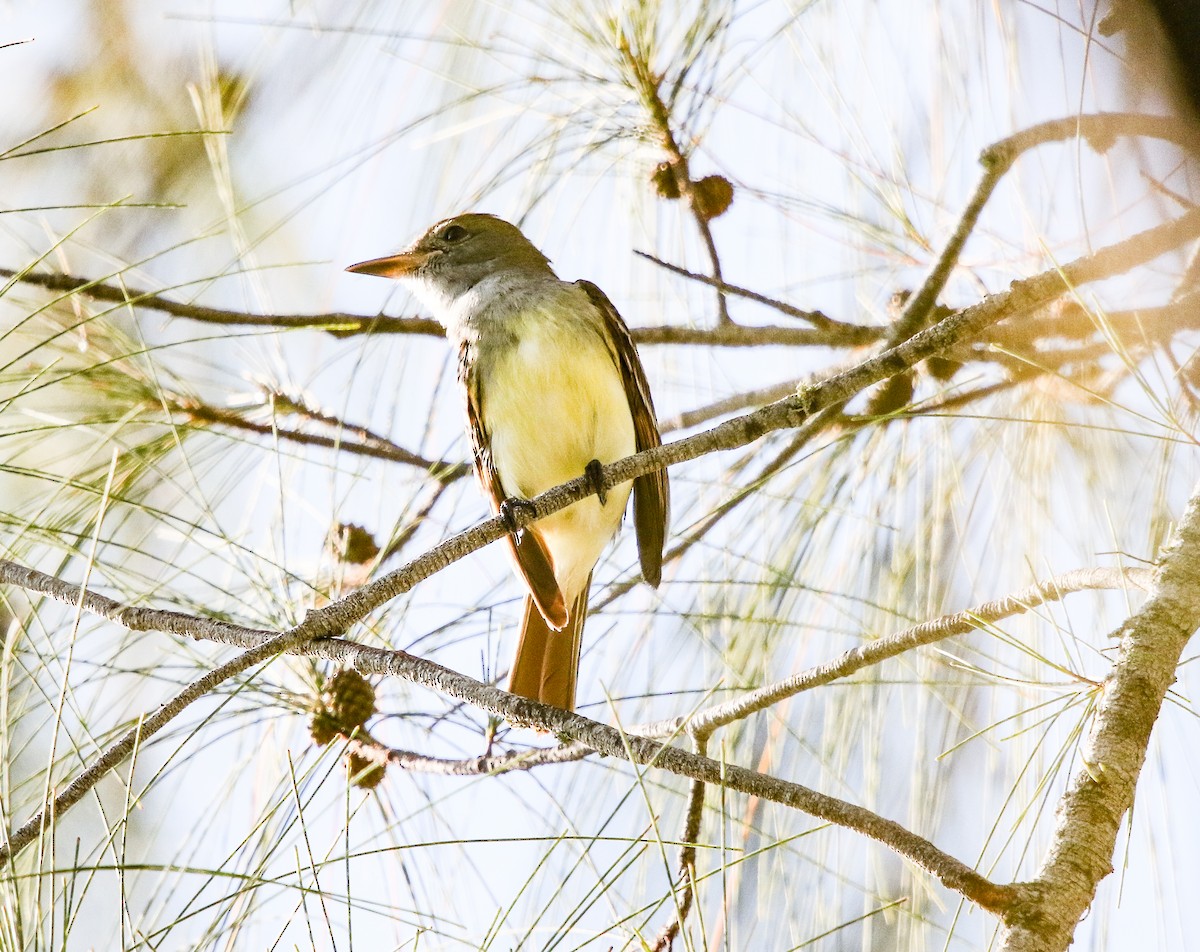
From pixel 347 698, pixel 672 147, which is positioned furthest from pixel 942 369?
pixel 347 698

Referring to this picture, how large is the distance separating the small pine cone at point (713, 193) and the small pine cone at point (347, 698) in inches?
41.3

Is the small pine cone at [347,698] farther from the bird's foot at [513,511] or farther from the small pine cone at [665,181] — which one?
the small pine cone at [665,181]

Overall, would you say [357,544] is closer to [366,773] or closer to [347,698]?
[347,698]

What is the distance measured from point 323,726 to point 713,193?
3.84 ft

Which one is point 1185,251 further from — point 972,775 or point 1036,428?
point 972,775

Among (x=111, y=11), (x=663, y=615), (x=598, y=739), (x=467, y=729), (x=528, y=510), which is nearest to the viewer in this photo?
(x=598, y=739)

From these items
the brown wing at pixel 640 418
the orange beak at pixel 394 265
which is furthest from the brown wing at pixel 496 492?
the orange beak at pixel 394 265

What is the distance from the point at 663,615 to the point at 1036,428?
0.76 m

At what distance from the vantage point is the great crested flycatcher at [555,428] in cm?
246

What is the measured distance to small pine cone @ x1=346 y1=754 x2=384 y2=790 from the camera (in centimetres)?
203

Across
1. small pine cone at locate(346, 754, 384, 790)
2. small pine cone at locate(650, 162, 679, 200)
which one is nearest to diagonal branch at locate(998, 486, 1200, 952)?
small pine cone at locate(346, 754, 384, 790)

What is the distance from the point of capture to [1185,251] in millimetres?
1655

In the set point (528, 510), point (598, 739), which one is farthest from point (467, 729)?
point (598, 739)

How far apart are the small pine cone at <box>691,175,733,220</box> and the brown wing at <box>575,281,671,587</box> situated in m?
0.29
